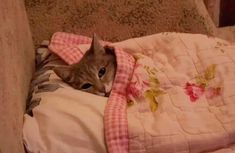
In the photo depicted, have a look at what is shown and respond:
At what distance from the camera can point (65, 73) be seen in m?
1.01

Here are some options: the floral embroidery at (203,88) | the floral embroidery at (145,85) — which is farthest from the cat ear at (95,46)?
the floral embroidery at (203,88)

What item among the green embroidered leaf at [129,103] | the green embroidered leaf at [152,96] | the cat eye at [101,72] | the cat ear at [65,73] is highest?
the cat ear at [65,73]

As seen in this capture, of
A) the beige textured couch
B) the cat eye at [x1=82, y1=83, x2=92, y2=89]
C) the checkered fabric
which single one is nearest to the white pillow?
the checkered fabric

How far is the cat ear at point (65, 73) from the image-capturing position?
101 cm

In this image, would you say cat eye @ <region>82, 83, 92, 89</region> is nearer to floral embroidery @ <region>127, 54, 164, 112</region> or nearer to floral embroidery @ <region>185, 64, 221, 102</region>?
floral embroidery @ <region>127, 54, 164, 112</region>

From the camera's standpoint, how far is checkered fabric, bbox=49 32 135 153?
803 mm

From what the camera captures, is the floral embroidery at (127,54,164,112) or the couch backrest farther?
the floral embroidery at (127,54,164,112)

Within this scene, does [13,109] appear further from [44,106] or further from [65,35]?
[65,35]

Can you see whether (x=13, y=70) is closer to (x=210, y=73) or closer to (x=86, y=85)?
(x=86, y=85)

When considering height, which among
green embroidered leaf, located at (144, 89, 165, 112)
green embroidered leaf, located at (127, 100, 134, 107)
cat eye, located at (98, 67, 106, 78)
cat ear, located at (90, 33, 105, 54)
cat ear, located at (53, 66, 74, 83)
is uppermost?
cat ear, located at (90, 33, 105, 54)

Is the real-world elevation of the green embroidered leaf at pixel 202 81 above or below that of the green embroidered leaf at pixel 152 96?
above

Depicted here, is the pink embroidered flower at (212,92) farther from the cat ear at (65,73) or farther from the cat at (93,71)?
the cat ear at (65,73)

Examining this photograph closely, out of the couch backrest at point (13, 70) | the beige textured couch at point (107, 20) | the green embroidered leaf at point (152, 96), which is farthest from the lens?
the beige textured couch at point (107, 20)

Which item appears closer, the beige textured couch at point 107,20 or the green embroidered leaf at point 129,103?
the green embroidered leaf at point 129,103
